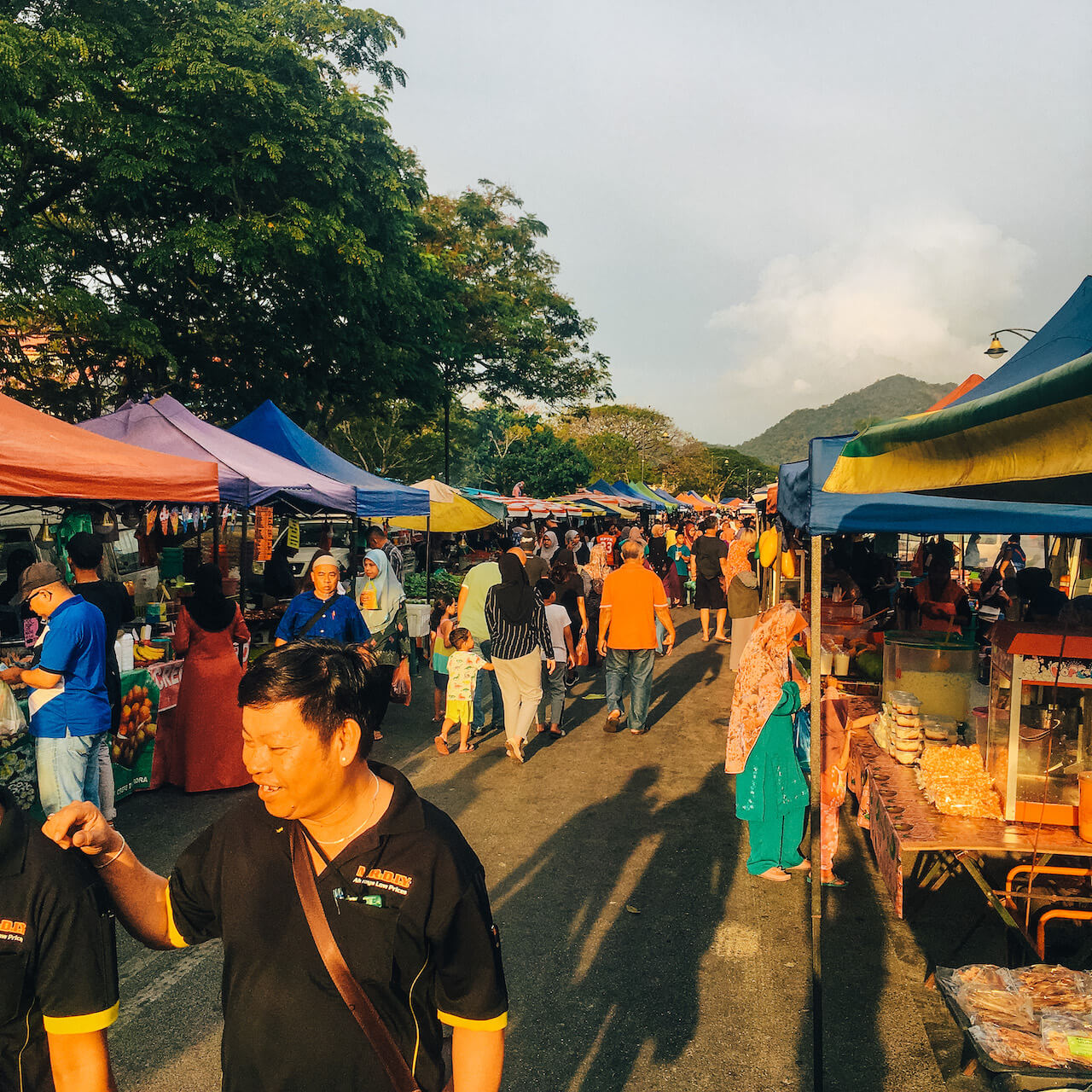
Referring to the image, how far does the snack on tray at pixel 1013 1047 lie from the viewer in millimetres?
2598

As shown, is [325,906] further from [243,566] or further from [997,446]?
[243,566]

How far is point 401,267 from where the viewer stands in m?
16.4

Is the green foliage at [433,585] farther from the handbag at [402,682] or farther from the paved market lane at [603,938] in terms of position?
the paved market lane at [603,938]

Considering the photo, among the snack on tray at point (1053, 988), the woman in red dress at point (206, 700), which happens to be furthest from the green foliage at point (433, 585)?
the snack on tray at point (1053, 988)

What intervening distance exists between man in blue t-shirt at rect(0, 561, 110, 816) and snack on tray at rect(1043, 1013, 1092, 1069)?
494 cm

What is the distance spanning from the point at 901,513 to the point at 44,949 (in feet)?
14.2

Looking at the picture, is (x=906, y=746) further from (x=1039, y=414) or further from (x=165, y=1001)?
(x=165, y=1001)

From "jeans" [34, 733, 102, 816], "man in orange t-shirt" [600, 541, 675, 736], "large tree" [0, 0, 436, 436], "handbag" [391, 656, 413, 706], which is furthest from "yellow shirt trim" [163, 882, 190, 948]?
"large tree" [0, 0, 436, 436]

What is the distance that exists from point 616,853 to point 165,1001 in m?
2.87

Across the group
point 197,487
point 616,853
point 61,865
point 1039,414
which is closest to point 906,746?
point 616,853

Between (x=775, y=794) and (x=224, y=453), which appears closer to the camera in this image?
(x=775, y=794)

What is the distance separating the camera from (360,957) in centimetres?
168

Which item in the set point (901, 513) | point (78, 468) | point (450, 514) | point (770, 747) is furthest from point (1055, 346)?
point (450, 514)

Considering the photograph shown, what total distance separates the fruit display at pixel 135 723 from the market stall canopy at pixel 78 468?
5.17 feet
